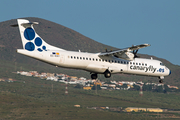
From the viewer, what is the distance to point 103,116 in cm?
18075

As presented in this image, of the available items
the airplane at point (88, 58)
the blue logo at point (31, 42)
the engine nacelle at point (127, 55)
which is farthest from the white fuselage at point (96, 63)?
the engine nacelle at point (127, 55)

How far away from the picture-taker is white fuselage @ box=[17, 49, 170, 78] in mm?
49438

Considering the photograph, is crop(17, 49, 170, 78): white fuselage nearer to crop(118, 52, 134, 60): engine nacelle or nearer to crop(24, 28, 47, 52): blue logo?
crop(24, 28, 47, 52): blue logo

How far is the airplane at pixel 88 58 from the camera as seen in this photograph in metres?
48.9

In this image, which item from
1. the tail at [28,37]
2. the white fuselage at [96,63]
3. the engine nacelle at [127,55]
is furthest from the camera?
the engine nacelle at [127,55]

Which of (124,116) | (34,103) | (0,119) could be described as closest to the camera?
(0,119)

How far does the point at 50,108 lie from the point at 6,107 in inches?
1015

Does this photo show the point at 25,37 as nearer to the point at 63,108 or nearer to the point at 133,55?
the point at 133,55

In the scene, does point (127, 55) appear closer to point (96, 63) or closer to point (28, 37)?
point (96, 63)

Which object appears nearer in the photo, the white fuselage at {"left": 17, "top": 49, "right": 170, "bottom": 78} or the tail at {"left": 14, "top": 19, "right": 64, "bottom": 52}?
the tail at {"left": 14, "top": 19, "right": 64, "bottom": 52}

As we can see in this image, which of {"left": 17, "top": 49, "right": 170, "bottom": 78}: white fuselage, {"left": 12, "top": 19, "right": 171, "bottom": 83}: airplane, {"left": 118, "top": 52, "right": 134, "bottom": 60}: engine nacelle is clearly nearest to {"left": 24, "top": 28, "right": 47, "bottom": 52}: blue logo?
{"left": 12, "top": 19, "right": 171, "bottom": 83}: airplane

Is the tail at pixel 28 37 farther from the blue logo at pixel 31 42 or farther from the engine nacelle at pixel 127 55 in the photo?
the engine nacelle at pixel 127 55

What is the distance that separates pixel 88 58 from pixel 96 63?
1.79 m

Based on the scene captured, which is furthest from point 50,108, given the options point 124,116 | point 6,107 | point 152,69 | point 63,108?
point 152,69
